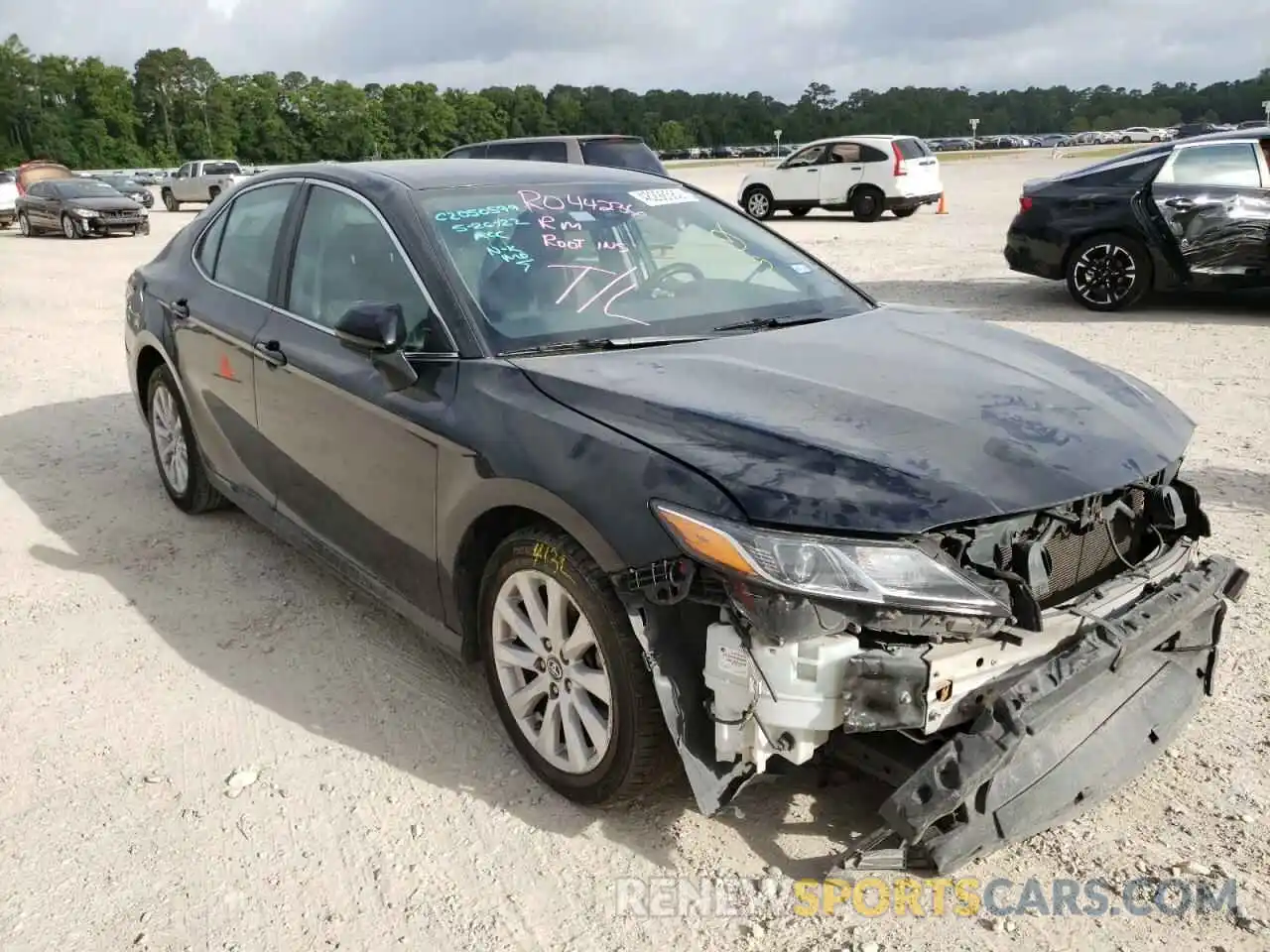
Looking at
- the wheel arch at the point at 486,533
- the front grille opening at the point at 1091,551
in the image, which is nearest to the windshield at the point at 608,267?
the wheel arch at the point at 486,533

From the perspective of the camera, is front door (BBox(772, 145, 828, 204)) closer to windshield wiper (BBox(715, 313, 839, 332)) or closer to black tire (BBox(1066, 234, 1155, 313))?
black tire (BBox(1066, 234, 1155, 313))

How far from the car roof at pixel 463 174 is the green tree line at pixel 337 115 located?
87083 millimetres

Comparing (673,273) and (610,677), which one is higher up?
(673,273)

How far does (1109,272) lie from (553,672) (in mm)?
8942

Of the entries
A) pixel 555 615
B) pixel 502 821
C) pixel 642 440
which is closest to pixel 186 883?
pixel 502 821

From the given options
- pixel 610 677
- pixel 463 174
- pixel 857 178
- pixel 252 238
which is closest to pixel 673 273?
pixel 463 174

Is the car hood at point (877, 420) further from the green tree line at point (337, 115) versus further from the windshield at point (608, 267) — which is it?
the green tree line at point (337, 115)

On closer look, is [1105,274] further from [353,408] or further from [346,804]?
[346,804]

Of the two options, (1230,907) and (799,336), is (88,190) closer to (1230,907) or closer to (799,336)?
(799,336)

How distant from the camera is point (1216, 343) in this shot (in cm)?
863

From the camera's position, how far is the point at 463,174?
3.91 metres

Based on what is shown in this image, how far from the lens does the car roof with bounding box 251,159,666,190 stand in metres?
3.81

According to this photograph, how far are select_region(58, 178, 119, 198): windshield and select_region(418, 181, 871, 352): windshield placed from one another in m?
24.3

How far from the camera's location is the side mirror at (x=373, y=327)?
3.16m
